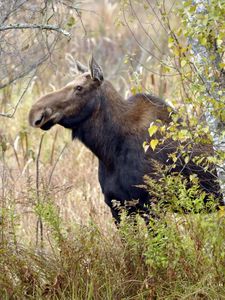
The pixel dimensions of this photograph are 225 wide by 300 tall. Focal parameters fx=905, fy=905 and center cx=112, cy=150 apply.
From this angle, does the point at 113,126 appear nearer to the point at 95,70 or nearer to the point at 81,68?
the point at 95,70

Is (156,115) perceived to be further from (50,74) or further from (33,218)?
(50,74)

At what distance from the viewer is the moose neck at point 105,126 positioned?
8570 mm

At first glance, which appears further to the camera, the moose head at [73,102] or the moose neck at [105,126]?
the moose neck at [105,126]

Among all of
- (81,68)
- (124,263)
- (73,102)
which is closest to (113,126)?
(73,102)

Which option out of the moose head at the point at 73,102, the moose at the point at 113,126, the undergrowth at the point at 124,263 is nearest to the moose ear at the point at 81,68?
the moose at the point at 113,126

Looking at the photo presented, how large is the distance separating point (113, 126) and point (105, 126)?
0.09 meters

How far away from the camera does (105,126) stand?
8.67m

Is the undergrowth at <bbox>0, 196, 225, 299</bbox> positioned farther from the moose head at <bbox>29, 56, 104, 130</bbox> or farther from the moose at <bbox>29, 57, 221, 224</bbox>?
the moose head at <bbox>29, 56, 104, 130</bbox>

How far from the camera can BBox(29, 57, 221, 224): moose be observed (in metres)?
8.27

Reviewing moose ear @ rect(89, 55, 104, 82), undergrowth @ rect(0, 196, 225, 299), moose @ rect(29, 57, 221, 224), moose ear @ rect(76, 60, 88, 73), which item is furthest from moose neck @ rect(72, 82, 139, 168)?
undergrowth @ rect(0, 196, 225, 299)

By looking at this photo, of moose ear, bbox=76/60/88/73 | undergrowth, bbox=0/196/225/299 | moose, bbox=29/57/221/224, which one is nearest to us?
undergrowth, bbox=0/196/225/299

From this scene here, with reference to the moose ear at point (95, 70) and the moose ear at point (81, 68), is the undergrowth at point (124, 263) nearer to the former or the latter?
the moose ear at point (95, 70)

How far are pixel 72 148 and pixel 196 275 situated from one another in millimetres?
5993

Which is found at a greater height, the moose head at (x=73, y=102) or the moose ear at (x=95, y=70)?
the moose ear at (x=95, y=70)
